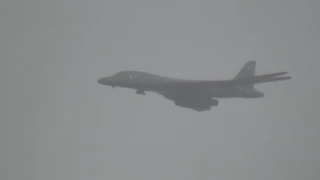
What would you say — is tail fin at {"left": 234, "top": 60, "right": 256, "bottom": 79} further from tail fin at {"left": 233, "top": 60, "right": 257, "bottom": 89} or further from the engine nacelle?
the engine nacelle

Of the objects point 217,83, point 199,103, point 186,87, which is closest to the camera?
point 217,83

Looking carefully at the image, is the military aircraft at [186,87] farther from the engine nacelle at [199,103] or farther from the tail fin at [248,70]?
the tail fin at [248,70]

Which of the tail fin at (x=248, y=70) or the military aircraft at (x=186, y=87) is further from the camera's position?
the tail fin at (x=248, y=70)

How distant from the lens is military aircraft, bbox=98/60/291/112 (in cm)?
2805

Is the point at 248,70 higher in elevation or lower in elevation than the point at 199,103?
higher

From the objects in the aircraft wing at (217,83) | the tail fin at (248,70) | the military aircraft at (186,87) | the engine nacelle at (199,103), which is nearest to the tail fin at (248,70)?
the tail fin at (248,70)

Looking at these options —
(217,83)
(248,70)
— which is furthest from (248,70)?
(217,83)

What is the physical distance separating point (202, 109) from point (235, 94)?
9.27ft

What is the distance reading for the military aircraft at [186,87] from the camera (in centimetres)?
2805

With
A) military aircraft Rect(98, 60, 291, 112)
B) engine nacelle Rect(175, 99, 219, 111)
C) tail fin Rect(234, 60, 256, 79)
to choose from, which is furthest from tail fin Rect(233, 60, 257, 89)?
engine nacelle Rect(175, 99, 219, 111)

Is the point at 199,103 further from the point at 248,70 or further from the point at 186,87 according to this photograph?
the point at 248,70

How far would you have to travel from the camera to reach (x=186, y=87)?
28.5m

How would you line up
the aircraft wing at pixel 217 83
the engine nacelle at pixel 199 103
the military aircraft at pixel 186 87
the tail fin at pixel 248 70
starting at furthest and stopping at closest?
the tail fin at pixel 248 70 < the engine nacelle at pixel 199 103 < the military aircraft at pixel 186 87 < the aircraft wing at pixel 217 83

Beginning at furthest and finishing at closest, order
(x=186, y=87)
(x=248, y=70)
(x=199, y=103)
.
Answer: (x=248, y=70) < (x=199, y=103) < (x=186, y=87)
